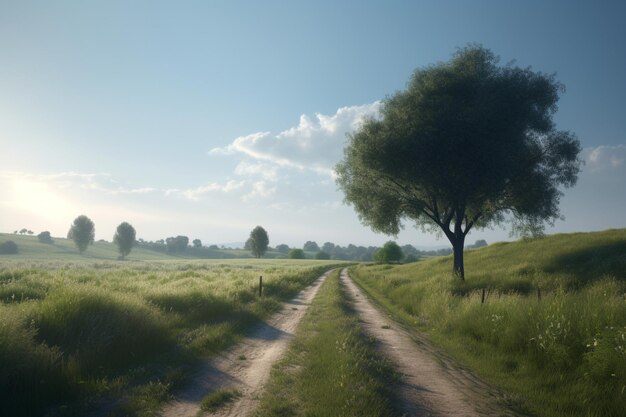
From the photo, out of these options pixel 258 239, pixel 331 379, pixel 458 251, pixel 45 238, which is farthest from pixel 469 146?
pixel 45 238

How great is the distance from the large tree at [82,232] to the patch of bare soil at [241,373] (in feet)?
454

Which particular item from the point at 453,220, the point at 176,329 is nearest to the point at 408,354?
the point at 176,329

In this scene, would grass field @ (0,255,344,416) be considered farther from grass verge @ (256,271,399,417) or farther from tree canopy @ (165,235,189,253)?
tree canopy @ (165,235,189,253)

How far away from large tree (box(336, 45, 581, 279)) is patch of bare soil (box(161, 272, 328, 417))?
15.6 m

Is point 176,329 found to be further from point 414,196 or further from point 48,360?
point 414,196

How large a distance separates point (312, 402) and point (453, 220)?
91.8 ft

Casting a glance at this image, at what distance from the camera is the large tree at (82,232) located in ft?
411

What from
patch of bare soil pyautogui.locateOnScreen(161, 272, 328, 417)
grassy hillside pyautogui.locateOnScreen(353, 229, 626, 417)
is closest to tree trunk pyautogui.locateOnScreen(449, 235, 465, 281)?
grassy hillside pyautogui.locateOnScreen(353, 229, 626, 417)

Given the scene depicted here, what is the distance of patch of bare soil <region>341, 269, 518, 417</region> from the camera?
6465mm

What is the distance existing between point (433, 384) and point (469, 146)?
19.5 metres

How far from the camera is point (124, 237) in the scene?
427 feet

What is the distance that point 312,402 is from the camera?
6480 mm

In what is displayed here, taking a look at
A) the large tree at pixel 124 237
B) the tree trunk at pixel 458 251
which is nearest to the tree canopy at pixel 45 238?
the large tree at pixel 124 237

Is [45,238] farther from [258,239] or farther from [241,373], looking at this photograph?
[241,373]
